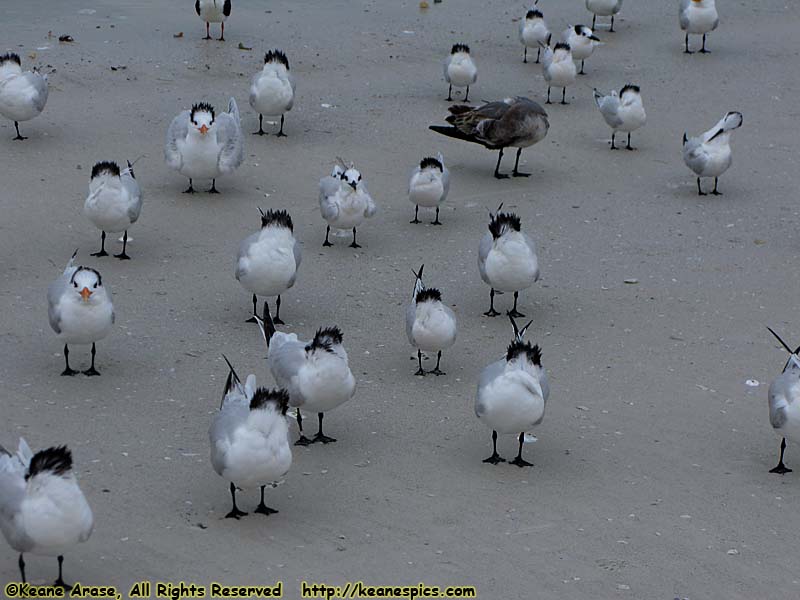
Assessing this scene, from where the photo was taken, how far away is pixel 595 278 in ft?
33.4

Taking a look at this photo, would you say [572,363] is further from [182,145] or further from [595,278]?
[182,145]

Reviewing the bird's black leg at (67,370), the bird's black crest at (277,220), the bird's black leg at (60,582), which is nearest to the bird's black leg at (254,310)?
the bird's black crest at (277,220)

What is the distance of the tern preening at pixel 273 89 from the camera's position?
1274 cm

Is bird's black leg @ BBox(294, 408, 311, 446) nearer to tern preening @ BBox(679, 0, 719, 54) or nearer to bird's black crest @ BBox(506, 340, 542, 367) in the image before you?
bird's black crest @ BBox(506, 340, 542, 367)

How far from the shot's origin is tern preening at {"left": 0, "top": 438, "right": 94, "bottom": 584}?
219 inches

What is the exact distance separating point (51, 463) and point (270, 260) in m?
3.48

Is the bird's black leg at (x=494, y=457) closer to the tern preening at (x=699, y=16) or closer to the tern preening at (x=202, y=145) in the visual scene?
the tern preening at (x=202, y=145)

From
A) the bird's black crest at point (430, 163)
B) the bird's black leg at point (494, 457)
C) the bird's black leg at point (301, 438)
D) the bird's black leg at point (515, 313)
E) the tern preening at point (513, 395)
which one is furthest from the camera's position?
the bird's black crest at point (430, 163)

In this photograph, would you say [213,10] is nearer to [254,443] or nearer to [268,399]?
[268,399]

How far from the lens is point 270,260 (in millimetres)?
8906

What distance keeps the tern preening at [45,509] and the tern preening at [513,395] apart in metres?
2.36

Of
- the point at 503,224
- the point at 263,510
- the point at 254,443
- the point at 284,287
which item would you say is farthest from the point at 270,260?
the point at 254,443

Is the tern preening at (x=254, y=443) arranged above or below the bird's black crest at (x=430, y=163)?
below

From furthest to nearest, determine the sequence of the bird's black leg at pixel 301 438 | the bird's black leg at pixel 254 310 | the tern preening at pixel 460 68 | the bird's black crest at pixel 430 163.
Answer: the tern preening at pixel 460 68 < the bird's black crest at pixel 430 163 < the bird's black leg at pixel 254 310 < the bird's black leg at pixel 301 438
